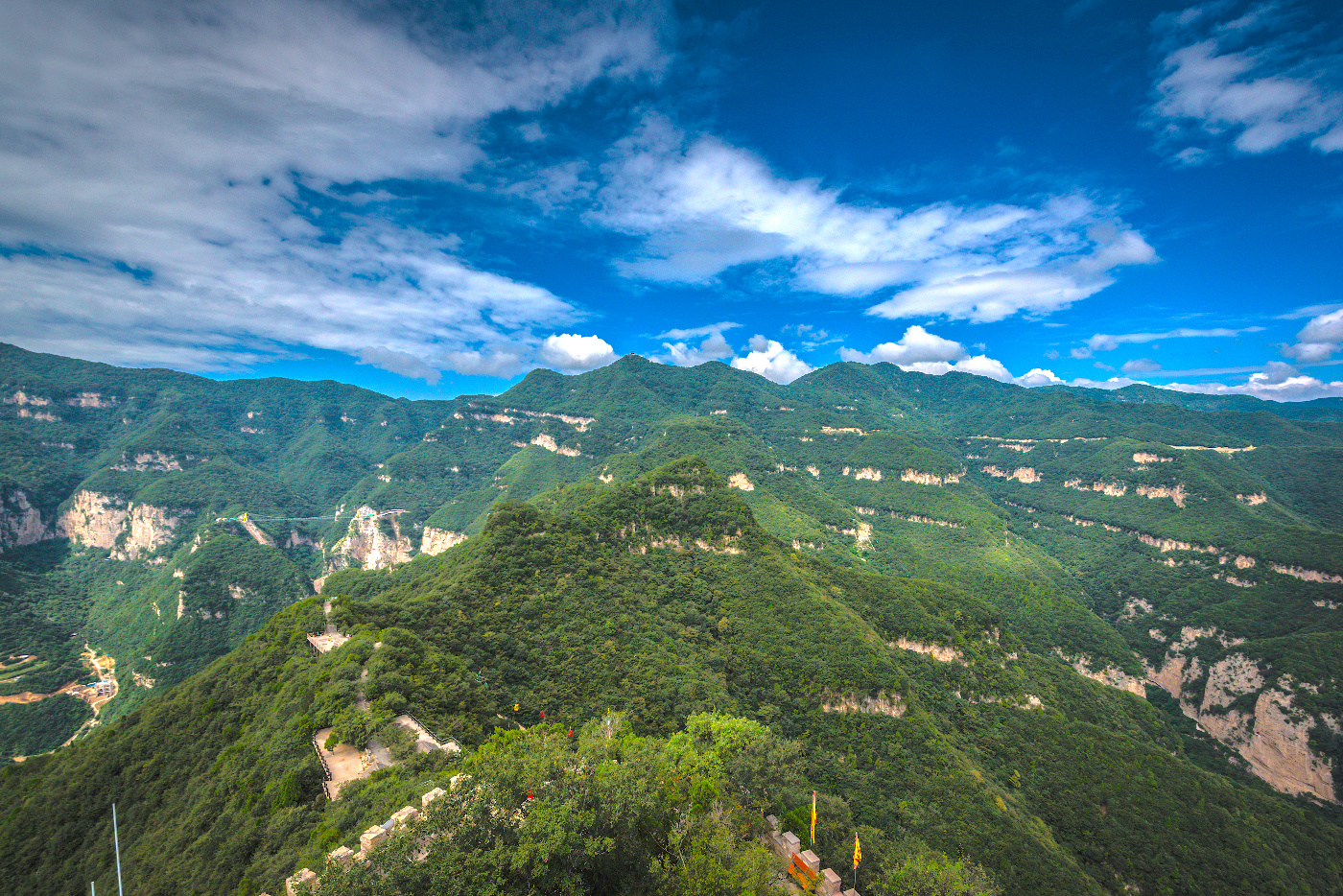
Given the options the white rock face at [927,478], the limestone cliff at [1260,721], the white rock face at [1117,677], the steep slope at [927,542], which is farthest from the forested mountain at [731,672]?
the white rock face at [927,478]

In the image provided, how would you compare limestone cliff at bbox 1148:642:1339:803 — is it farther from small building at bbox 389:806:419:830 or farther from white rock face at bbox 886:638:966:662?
small building at bbox 389:806:419:830

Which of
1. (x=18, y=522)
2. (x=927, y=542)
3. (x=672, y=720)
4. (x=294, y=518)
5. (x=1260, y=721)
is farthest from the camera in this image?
(x=294, y=518)

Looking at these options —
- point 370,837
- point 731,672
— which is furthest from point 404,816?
point 731,672

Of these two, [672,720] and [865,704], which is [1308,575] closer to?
[865,704]

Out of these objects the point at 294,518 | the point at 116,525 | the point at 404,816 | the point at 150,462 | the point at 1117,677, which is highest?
the point at 404,816

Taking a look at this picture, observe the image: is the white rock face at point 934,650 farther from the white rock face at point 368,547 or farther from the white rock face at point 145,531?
the white rock face at point 145,531

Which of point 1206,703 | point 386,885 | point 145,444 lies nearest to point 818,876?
point 386,885
